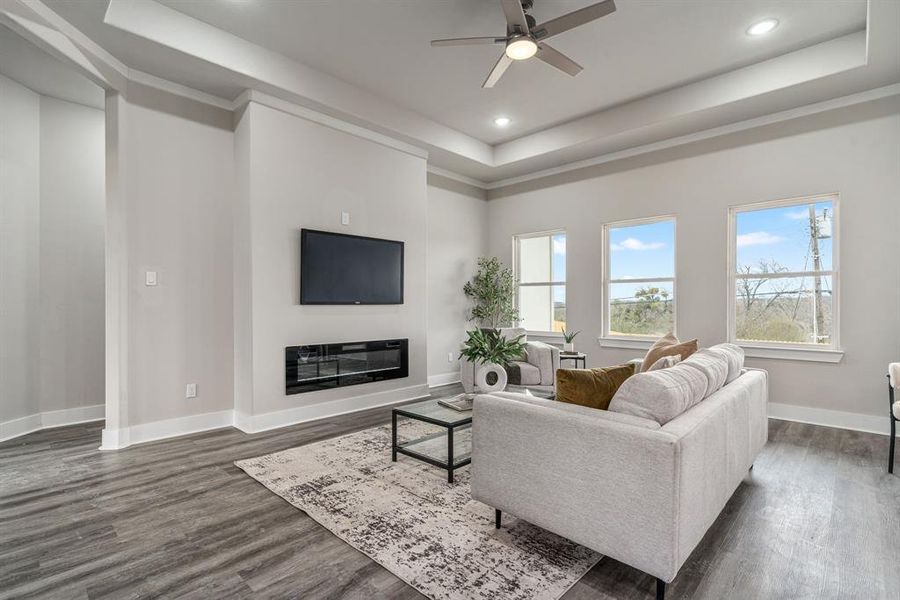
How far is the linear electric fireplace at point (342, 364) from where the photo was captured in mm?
4309

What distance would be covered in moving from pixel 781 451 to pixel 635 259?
2.73 metres

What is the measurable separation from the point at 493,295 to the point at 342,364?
109 inches

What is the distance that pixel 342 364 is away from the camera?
468 centimetres

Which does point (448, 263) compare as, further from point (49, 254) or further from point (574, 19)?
point (49, 254)

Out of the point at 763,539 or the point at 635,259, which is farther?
the point at 635,259

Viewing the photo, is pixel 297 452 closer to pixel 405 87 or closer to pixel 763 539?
pixel 763 539

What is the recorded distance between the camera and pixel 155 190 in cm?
382

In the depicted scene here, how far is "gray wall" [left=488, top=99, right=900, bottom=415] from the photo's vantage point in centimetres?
394

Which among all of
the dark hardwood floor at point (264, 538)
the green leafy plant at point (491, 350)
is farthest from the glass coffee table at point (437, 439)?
the dark hardwood floor at point (264, 538)

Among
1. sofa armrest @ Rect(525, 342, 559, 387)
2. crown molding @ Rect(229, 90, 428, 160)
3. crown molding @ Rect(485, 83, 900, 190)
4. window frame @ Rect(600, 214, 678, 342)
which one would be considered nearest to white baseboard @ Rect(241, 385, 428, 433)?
sofa armrest @ Rect(525, 342, 559, 387)

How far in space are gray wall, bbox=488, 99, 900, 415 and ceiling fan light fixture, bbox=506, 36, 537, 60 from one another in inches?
116

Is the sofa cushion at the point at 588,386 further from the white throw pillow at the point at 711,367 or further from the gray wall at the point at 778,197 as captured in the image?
the gray wall at the point at 778,197

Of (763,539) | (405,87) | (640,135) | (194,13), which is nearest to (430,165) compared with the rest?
(405,87)

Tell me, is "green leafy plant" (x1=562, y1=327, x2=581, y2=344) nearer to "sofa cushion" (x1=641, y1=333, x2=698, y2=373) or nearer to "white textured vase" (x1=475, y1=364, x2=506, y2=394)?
"sofa cushion" (x1=641, y1=333, x2=698, y2=373)
